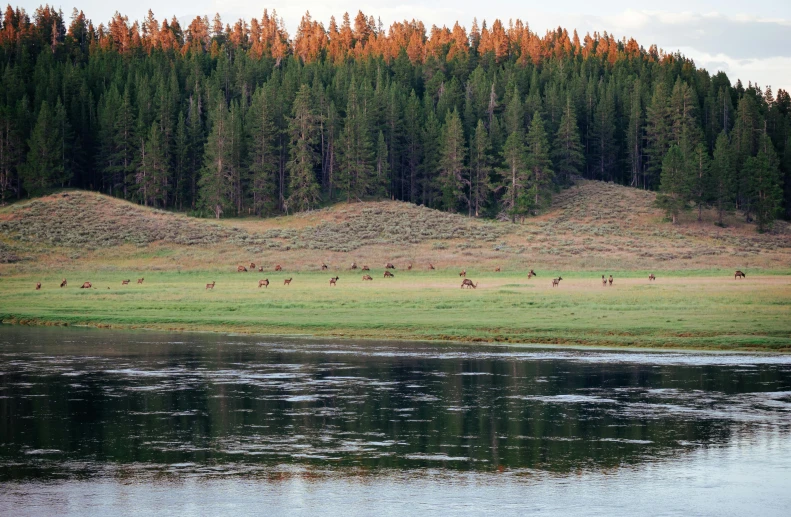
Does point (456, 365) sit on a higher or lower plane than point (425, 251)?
lower

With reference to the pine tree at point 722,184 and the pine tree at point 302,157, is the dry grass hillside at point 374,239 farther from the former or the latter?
the pine tree at point 302,157

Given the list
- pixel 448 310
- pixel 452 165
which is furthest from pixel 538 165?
pixel 448 310

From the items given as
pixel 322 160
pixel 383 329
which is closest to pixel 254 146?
pixel 322 160

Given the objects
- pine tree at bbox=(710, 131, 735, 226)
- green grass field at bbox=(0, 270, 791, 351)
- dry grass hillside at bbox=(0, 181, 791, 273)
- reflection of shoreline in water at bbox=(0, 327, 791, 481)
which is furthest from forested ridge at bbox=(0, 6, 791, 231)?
reflection of shoreline in water at bbox=(0, 327, 791, 481)

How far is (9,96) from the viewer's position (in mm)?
125312

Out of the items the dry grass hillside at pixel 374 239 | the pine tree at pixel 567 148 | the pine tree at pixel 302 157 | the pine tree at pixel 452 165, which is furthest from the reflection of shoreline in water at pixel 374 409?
the pine tree at pixel 567 148

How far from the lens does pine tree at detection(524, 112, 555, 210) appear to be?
111 m

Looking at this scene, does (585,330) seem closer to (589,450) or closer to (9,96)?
(589,450)

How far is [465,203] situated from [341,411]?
99.7 metres

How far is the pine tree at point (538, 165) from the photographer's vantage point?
111 metres

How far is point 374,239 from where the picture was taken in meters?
91.1

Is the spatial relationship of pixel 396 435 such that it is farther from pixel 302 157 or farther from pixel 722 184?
pixel 722 184

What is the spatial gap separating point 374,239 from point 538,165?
32328mm

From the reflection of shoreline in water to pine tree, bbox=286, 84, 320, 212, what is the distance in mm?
79376
